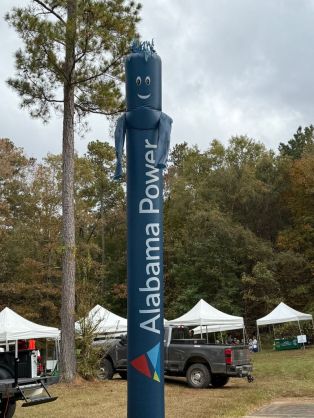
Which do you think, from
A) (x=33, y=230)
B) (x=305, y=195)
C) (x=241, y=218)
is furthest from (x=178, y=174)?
(x=33, y=230)

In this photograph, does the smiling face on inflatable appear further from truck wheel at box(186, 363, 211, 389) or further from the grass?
truck wheel at box(186, 363, 211, 389)

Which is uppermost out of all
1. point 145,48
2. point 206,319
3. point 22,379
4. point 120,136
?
point 145,48

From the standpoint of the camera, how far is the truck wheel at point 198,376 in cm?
1524

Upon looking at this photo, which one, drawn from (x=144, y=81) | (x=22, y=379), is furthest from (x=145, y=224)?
(x=22, y=379)

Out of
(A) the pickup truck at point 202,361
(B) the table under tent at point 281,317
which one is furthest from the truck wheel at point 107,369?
(B) the table under tent at point 281,317

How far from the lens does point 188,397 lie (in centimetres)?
1298

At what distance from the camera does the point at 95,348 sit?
57.0ft

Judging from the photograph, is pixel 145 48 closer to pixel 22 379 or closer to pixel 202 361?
pixel 22 379

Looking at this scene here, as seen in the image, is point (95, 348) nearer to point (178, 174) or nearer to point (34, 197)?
point (34, 197)

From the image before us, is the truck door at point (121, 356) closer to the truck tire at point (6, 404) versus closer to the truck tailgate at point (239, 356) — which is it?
the truck tailgate at point (239, 356)

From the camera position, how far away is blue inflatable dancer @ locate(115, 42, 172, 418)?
21.2 ft

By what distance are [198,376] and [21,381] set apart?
7698 millimetres

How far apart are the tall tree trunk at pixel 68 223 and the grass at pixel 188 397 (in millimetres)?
999

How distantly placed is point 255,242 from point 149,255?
1425 inches
